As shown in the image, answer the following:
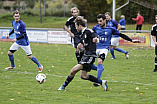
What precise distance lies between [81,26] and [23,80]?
297cm

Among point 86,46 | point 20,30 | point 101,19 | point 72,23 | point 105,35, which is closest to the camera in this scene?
point 86,46

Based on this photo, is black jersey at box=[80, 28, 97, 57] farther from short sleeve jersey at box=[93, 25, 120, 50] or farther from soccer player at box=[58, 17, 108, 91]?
short sleeve jersey at box=[93, 25, 120, 50]

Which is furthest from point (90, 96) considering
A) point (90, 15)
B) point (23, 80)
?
point (90, 15)

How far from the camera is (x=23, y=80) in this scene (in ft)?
31.5

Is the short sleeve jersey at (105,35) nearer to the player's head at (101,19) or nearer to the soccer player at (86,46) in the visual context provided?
the player's head at (101,19)

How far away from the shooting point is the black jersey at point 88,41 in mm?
7711

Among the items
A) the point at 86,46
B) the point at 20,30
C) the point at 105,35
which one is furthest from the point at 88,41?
the point at 20,30

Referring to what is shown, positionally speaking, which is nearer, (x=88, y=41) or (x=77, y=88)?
(x=88, y=41)

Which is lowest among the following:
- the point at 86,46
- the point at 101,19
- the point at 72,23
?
the point at 86,46

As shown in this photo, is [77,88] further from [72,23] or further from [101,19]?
[72,23]

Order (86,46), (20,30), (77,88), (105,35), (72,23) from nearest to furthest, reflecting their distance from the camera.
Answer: (86,46) → (77,88) → (105,35) → (20,30) → (72,23)

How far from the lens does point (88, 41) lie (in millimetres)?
7766

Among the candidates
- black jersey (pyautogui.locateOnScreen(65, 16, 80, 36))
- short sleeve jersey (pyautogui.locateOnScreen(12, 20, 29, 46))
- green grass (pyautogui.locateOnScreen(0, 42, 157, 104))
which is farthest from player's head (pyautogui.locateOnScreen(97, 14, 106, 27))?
short sleeve jersey (pyautogui.locateOnScreen(12, 20, 29, 46))

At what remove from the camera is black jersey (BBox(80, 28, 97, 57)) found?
771 centimetres
